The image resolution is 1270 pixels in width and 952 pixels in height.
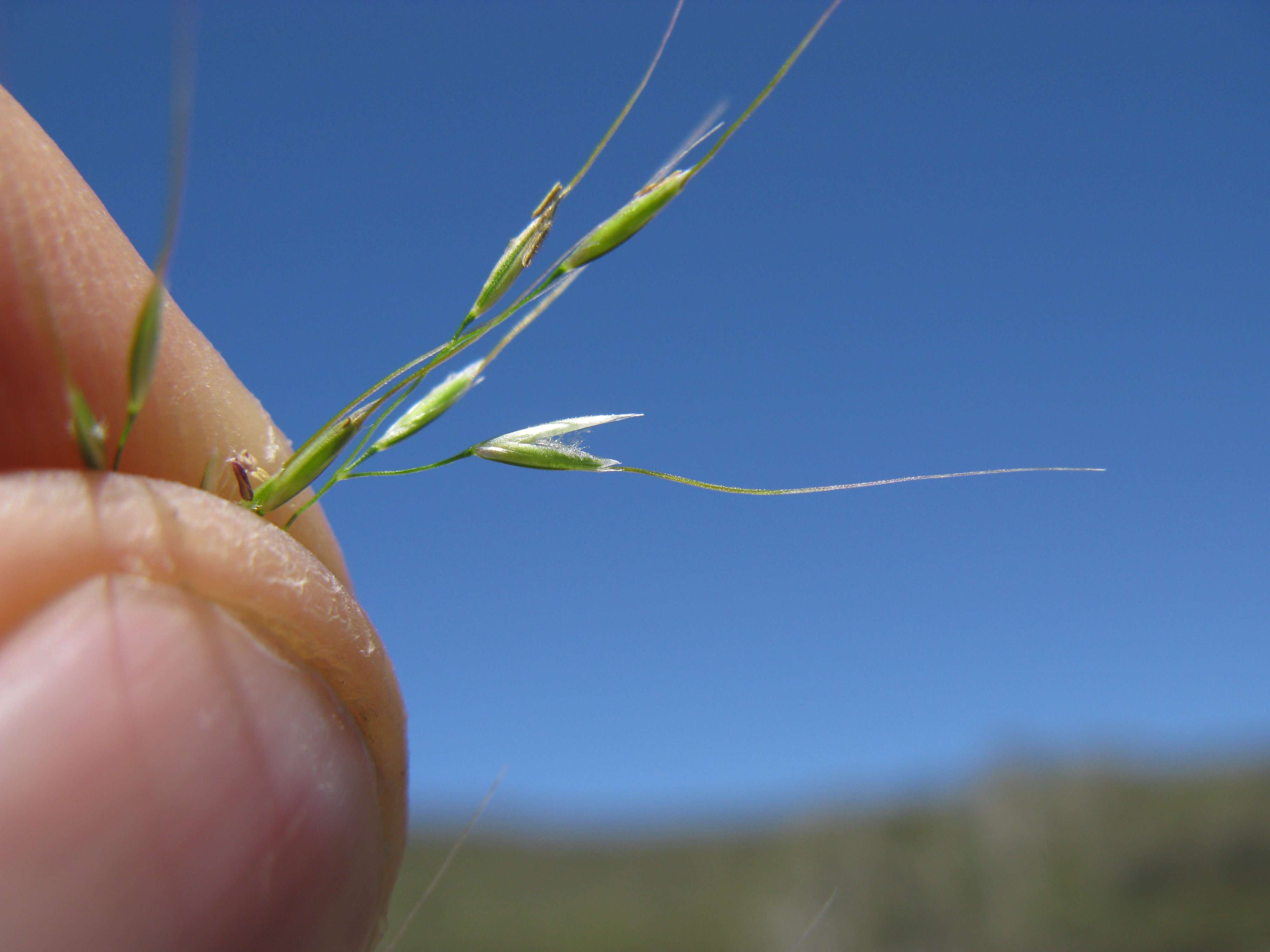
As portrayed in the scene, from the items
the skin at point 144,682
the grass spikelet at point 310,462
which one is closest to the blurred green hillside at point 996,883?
the skin at point 144,682

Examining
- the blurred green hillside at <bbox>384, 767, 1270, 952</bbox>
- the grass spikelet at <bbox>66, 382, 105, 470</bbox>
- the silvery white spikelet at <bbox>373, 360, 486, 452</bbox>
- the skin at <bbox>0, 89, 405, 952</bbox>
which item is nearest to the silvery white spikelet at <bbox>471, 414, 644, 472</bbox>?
the silvery white spikelet at <bbox>373, 360, 486, 452</bbox>

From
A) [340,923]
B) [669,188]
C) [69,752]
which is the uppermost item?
[669,188]

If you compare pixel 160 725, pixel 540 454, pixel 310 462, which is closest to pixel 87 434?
pixel 310 462

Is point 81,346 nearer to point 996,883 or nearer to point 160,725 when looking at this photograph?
point 160,725

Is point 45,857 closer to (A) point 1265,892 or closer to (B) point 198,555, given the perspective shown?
(B) point 198,555

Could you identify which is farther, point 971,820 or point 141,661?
point 971,820

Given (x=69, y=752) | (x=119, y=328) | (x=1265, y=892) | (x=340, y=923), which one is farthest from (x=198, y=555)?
(x=1265, y=892)

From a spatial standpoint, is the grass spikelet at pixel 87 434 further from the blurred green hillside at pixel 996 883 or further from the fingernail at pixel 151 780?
the blurred green hillside at pixel 996 883
